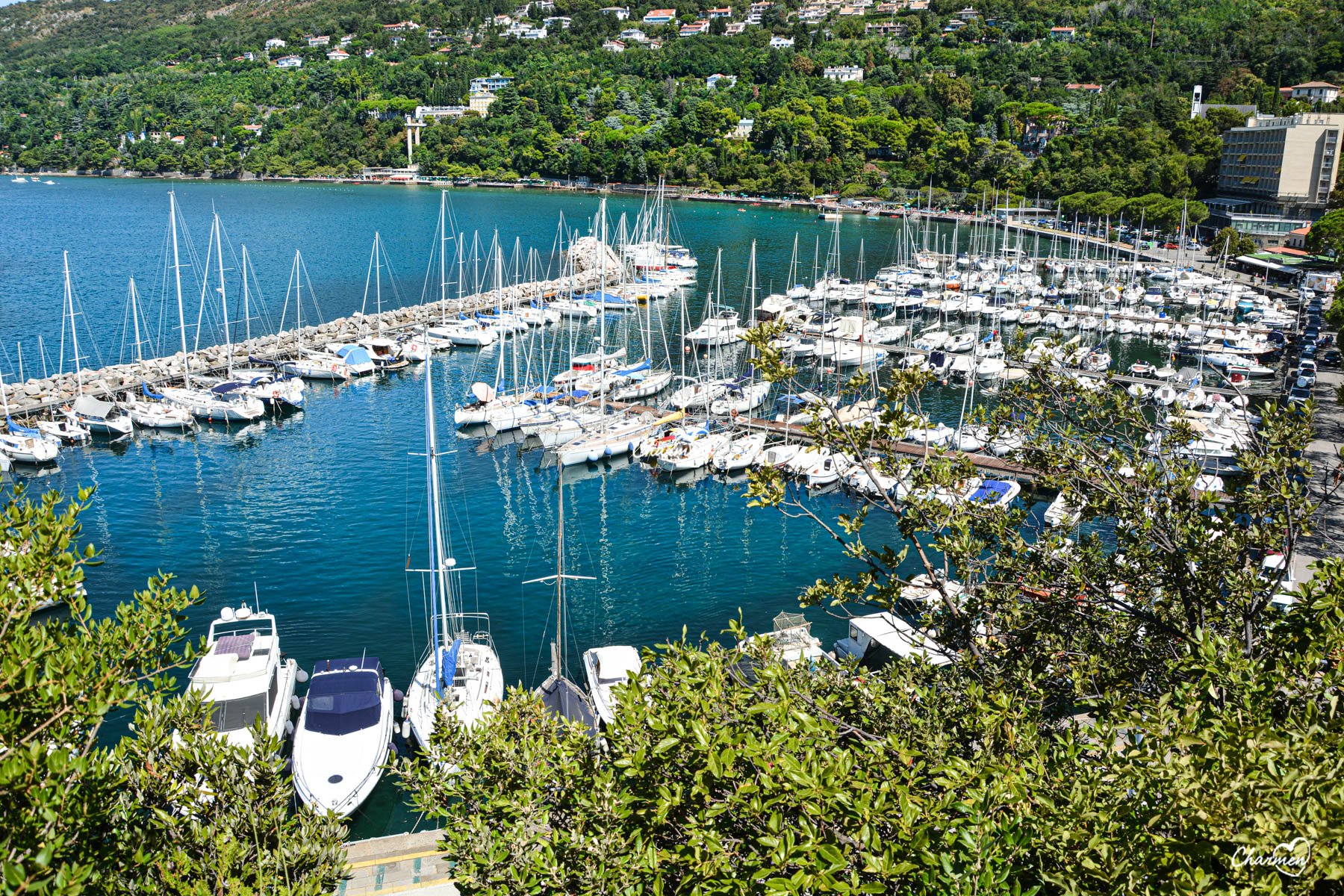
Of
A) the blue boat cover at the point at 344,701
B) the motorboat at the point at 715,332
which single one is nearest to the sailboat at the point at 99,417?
the blue boat cover at the point at 344,701

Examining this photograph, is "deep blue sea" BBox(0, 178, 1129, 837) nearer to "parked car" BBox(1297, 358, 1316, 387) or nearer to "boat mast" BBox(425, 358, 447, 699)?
"boat mast" BBox(425, 358, 447, 699)

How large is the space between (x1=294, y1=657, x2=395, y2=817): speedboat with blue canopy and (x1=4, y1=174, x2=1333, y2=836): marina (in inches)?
38.3

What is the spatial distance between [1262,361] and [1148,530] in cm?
4810

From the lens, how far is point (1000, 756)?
8734 millimetres

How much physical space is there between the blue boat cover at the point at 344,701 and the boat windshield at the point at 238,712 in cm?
101

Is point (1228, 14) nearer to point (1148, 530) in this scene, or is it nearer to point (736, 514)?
point (736, 514)

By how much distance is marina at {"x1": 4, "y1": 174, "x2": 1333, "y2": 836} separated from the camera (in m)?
26.7

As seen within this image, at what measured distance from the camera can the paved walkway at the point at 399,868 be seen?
1366cm

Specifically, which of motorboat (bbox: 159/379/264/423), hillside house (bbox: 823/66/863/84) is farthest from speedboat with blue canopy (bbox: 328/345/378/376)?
hillside house (bbox: 823/66/863/84)

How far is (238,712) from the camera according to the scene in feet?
63.8

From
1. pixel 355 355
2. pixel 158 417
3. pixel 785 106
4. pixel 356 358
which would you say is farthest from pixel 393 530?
pixel 785 106

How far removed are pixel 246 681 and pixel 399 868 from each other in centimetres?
781

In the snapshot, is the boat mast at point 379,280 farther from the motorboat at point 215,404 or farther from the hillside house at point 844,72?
the hillside house at point 844,72
